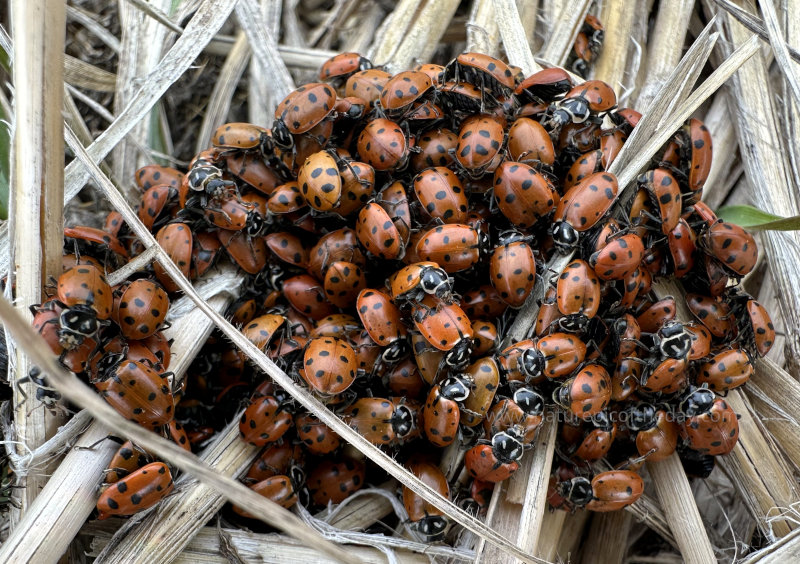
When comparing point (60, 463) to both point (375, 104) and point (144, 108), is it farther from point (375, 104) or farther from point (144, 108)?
point (375, 104)

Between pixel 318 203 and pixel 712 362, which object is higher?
pixel 318 203

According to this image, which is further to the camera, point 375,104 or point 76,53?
point 76,53

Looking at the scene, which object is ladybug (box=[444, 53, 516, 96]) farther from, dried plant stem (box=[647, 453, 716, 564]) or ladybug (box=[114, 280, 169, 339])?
dried plant stem (box=[647, 453, 716, 564])

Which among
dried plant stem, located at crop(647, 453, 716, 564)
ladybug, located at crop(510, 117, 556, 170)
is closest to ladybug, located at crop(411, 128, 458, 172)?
ladybug, located at crop(510, 117, 556, 170)

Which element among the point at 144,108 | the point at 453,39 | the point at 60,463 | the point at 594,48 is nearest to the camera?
the point at 60,463

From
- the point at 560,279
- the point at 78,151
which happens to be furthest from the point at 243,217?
the point at 560,279

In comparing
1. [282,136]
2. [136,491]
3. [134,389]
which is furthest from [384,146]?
[136,491]
